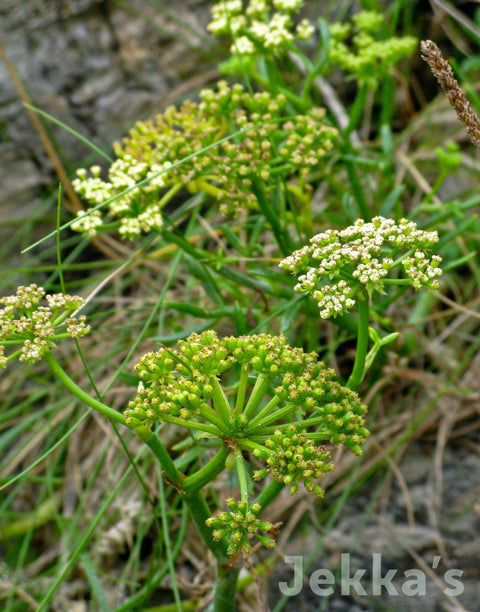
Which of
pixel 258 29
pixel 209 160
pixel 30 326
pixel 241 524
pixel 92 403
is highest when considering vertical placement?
pixel 258 29

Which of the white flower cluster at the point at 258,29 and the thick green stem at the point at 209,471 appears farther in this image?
the white flower cluster at the point at 258,29

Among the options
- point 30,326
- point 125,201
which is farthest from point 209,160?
point 30,326

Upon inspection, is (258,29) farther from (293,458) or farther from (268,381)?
(293,458)

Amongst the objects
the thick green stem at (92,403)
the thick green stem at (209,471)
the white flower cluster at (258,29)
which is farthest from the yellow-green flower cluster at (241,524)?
the white flower cluster at (258,29)

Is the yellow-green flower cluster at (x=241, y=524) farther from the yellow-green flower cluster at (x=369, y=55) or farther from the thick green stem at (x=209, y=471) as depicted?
the yellow-green flower cluster at (x=369, y=55)

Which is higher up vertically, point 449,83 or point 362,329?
point 449,83

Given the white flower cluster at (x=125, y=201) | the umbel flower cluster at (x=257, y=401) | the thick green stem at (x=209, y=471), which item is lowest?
the thick green stem at (x=209, y=471)

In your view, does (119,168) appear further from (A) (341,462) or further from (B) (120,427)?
(A) (341,462)

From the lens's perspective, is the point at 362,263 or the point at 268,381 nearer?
the point at 362,263
